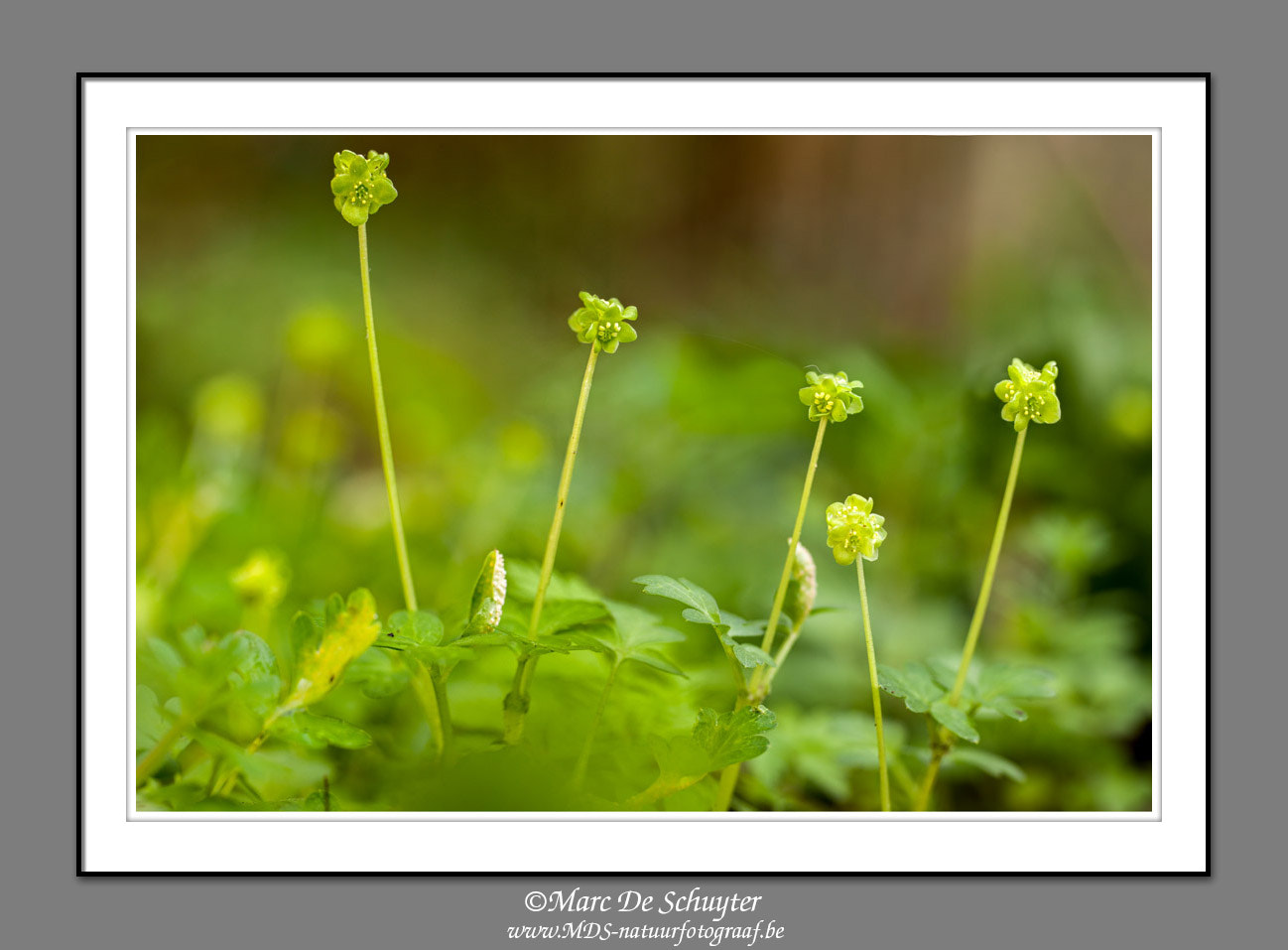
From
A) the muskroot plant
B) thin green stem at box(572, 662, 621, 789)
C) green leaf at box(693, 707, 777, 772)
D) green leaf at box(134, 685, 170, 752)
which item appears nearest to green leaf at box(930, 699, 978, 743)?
the muskroot plant

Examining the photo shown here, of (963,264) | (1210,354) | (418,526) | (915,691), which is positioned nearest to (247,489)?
(418,526)

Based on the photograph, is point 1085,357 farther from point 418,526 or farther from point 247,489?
point 247,489

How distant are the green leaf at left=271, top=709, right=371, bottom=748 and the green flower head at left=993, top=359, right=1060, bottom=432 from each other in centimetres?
46

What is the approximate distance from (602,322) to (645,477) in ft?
2.64

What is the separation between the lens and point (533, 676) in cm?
65

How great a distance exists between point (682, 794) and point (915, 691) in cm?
19

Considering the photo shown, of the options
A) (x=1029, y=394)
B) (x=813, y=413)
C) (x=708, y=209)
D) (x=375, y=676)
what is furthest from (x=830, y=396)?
(x=708, y=209)

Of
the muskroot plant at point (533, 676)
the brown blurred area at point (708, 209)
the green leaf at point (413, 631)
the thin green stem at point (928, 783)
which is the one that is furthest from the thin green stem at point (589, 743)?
the brown blurred area at point (708, 209)

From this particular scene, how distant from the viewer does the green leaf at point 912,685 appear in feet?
1.99

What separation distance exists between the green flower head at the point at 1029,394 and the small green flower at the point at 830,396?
107mm

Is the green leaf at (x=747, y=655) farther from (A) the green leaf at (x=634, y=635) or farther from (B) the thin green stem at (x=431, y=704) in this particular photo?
(B) the thin green stem at (x=431, y=704)

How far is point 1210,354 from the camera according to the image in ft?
2.63

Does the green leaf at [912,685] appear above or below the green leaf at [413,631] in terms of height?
below

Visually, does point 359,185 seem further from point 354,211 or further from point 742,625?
point 742,625
